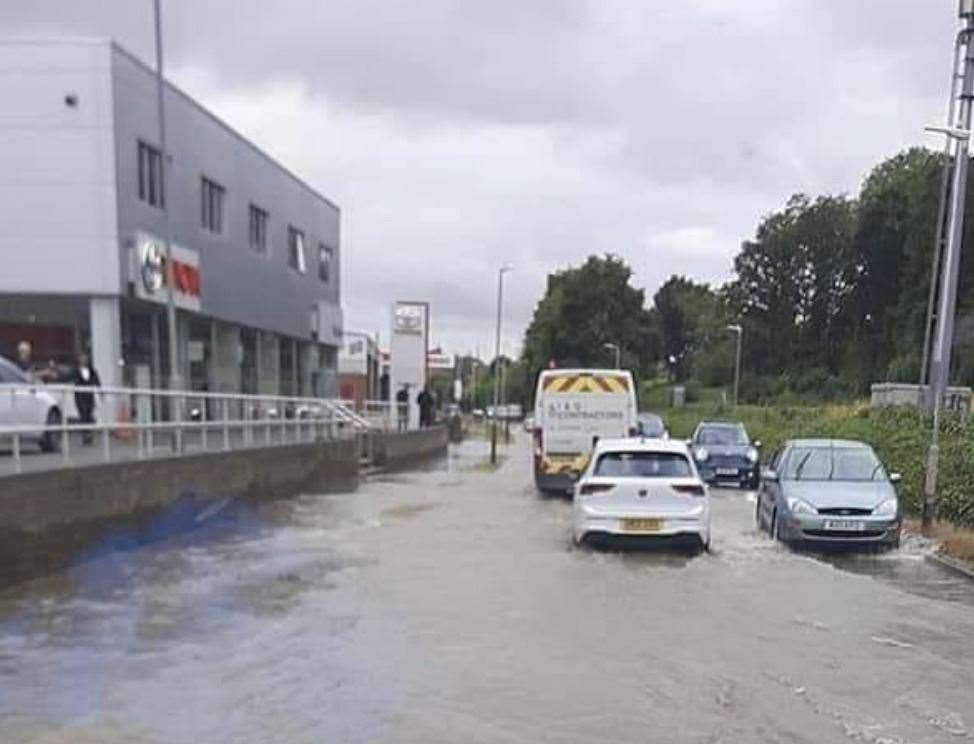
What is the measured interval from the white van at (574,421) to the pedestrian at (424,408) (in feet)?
62.2

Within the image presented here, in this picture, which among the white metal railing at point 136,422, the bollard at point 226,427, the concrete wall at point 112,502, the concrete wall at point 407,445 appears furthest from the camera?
the concrete wall at point 407,445

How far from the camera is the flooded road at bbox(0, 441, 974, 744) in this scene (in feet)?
22.1

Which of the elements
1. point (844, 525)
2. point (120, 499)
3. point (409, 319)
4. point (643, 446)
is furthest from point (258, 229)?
point (844, 525)

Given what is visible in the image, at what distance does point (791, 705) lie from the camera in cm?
711

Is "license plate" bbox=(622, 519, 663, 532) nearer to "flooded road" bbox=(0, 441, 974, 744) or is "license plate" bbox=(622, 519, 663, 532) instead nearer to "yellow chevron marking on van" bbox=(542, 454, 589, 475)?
"flooded road" bbox=(0, 441, 974, 744)

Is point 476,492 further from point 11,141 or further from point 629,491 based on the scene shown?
point 11,141

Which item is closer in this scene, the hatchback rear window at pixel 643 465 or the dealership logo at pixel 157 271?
the hatchback rear window at pixel 643 465

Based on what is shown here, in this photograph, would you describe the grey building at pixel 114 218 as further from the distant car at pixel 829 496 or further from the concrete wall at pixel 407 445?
the distant car at pixel 829 496

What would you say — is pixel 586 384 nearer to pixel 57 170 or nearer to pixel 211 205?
pixel 57 170

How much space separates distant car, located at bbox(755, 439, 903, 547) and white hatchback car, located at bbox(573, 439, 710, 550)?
1.45 m

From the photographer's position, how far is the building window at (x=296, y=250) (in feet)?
140

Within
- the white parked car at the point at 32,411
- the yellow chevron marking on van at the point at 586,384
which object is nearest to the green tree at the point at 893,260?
the yellow chevron marking on van at the point at 586,384

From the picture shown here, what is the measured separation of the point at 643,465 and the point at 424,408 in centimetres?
2944

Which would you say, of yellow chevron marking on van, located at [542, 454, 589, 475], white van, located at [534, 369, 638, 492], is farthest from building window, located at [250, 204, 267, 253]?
yellow chevron marking on van, located at [542, 454, 589, 475]
